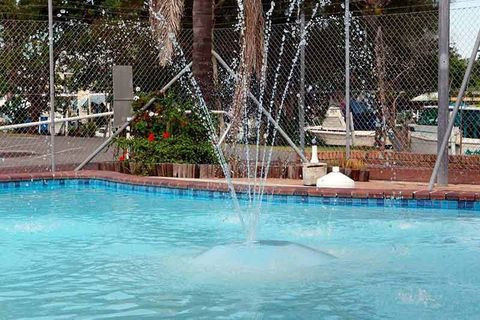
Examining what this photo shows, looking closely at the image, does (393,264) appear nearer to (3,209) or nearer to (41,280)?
(41,280)

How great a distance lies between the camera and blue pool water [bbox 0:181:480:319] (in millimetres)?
4742

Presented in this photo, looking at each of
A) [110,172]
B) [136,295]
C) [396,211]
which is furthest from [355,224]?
[110,172]

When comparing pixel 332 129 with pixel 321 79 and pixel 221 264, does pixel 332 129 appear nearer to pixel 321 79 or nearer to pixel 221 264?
pixel 321 79

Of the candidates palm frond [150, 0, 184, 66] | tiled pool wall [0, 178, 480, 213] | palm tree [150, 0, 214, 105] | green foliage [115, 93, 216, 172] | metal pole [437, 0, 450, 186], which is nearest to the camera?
tiled pool wall [0, 178, 480, 213]

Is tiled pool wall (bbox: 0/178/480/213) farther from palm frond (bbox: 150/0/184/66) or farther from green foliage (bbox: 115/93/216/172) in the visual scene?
palm frond (bbox: 150/0/184/66)

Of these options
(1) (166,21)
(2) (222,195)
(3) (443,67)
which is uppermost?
(1) (166,21)

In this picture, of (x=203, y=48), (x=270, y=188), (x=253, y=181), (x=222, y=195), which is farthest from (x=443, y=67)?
(x=203, y=48)

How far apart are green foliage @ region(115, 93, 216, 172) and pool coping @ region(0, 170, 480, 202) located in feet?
1.53

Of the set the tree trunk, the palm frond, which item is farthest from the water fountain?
the tree trunk

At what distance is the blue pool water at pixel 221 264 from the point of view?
4742mm

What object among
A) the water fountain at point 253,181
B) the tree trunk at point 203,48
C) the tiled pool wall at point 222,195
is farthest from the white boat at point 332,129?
the tiled pool wall at point 222,195

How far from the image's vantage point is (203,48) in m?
12.9

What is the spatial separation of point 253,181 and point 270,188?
845 millimetres

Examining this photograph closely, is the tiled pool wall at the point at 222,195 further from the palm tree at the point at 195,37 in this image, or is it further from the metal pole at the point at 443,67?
the palm tree at the point at 195,37
